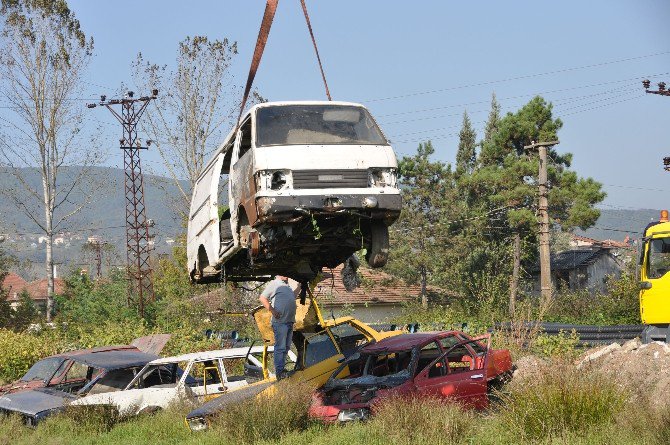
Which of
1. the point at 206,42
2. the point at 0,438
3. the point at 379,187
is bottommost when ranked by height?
the point at 0,438

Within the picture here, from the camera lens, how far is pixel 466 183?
190 feet

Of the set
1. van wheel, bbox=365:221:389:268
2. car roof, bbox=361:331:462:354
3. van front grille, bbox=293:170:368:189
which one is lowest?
car roof, bbox=361:331:462:354

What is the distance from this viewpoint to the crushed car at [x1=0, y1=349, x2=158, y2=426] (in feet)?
54.2

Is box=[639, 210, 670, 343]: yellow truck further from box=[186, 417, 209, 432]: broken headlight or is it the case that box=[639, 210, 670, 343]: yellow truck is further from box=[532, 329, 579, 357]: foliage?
box=[186, 417, 209, 432]: broken headlight

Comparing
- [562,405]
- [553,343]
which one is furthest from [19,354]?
[562,405]

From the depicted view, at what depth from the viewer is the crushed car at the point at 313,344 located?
49.7 ft

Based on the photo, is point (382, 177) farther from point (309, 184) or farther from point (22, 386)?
point (22, 386)

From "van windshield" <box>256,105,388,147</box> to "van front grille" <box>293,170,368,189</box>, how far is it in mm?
506

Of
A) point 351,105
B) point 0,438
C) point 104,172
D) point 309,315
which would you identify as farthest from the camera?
point 104,172

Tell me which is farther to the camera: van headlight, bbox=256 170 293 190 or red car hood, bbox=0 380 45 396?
red car hood, bbox=0 380 45 396

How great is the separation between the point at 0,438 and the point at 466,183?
4549cm

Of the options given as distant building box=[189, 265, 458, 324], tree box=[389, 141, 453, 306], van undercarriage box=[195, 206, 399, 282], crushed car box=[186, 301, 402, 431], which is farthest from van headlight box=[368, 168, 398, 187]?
tree box=[389, 141, 453, 306]

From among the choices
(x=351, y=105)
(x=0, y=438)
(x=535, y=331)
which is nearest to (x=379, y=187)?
(x=351, y=105)

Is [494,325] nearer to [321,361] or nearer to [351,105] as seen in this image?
[321,361]
